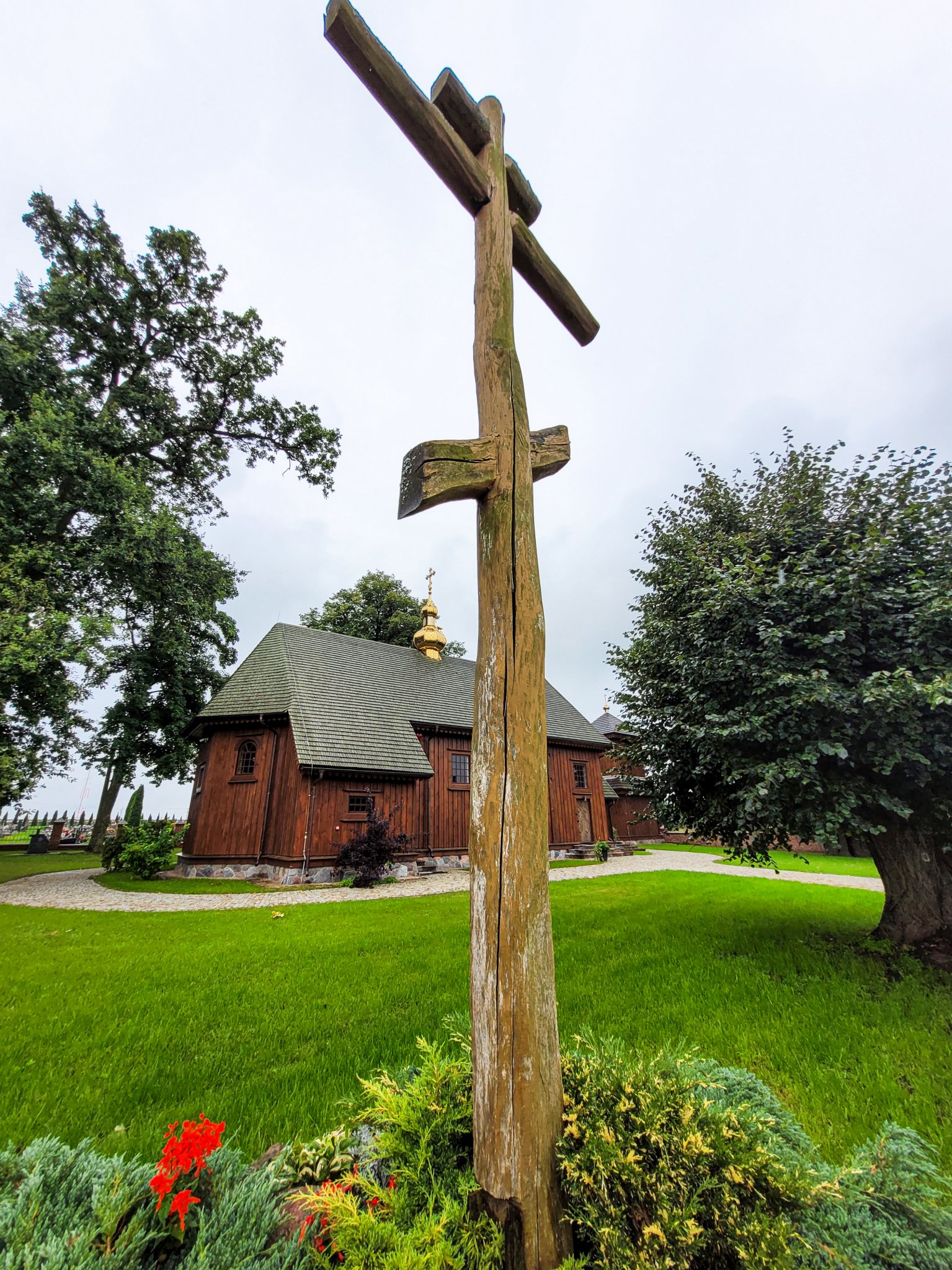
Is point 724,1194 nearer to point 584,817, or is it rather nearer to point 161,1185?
point 161,1185

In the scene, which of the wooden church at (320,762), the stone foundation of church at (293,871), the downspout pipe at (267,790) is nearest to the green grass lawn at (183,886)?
the stone foundation of church at (293,871)

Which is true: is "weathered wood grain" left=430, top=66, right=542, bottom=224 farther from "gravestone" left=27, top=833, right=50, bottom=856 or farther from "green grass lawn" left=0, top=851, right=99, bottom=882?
"gravestone" left=27, top=833, right=50, bottom=856

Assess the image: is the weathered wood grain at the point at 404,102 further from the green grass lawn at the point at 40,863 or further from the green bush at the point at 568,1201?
the green grass lawn at the point at 40,863

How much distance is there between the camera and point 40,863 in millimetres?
17500

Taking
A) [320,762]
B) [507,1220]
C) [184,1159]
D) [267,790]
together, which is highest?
[320,762]

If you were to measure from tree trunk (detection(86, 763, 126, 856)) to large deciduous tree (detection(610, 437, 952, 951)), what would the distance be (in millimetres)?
23074

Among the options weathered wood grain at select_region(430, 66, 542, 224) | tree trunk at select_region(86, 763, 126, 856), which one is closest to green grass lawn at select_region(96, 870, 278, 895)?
tree trunk at select_region(86, 763, 126, 856)

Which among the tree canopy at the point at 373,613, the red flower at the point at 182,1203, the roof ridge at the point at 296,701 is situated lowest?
the red flower at the point at 182,1203

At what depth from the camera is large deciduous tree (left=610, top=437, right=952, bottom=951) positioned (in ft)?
16.7

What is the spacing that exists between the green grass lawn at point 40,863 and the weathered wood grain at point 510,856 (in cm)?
1729

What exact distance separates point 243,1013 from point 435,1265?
3.81m

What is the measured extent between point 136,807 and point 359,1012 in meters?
20.4

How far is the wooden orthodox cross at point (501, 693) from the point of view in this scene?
1799 millimetres

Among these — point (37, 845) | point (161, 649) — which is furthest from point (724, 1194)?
point (37, 845)
